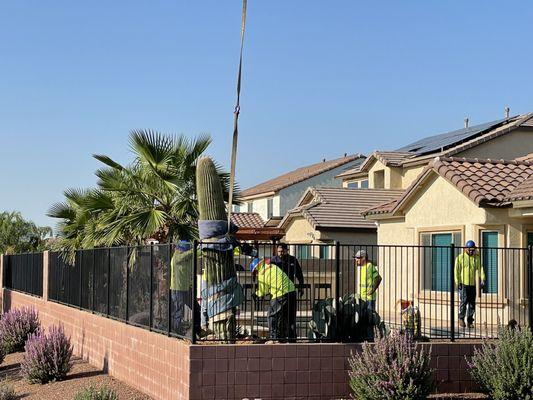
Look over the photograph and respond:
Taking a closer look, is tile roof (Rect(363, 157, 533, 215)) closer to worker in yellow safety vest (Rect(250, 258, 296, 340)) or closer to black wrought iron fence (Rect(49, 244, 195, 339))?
worker in yellow safety vest (Rect(250, 258, 296, 340))

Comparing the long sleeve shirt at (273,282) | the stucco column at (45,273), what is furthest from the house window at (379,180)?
the long sleeve shirt at (273,282)

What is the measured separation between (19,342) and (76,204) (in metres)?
3.94

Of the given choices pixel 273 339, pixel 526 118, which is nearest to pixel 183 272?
pixel 273 339

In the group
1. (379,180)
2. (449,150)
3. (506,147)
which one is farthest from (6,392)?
(379,180)

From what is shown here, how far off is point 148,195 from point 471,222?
7.10 m

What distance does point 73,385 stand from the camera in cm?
1516

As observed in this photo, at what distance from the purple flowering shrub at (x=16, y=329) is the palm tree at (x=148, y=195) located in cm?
292

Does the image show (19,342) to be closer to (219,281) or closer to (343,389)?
(219,281)

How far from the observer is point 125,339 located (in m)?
14.9

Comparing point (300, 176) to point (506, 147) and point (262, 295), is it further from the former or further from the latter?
point (262, 295)

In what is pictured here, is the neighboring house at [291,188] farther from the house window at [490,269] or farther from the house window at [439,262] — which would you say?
the house window at [490,269]

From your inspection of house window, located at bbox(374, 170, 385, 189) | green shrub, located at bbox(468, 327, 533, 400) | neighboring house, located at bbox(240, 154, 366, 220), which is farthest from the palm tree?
neighboring house, located at bbox(240, 154, 366, 220)

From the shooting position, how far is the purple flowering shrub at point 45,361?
1583cm

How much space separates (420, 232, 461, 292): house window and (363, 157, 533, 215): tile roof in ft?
4.03
